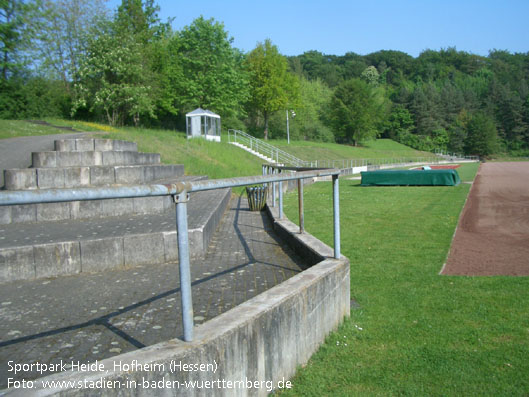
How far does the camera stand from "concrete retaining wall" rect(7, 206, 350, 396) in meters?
2.21

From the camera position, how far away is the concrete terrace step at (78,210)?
744 centimetres

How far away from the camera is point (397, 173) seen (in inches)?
996

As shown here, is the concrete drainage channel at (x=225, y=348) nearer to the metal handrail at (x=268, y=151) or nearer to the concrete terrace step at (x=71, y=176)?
A: the concrete terrace step at (x=71, y=176)

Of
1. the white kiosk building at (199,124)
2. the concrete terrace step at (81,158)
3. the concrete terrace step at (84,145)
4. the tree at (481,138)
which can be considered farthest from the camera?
the tree at (481,138)

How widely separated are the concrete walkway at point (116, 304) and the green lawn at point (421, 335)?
40.5 inches

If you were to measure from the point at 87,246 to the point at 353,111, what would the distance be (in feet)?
292

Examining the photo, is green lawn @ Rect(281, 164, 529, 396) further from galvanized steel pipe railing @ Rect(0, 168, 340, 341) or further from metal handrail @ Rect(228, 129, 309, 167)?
metal handrail @ Rect(228, 129, 309, 167)

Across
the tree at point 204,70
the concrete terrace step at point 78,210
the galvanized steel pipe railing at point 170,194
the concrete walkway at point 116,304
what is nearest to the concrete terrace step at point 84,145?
the concrete terrace step at point 78,210

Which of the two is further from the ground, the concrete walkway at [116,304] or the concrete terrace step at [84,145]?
the concrete terrace step at [84,145]

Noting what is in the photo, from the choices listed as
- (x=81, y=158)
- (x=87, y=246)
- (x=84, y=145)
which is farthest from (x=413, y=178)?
(x=87, y=246)

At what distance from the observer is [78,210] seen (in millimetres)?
8000

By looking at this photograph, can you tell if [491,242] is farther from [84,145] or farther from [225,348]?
[84,145]

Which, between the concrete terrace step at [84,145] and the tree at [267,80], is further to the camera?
the tree at [267,80]

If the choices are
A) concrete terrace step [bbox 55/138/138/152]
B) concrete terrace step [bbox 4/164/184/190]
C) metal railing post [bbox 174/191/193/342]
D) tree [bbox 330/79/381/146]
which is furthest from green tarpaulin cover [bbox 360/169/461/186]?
tree [bbox 330/79/381/146]
